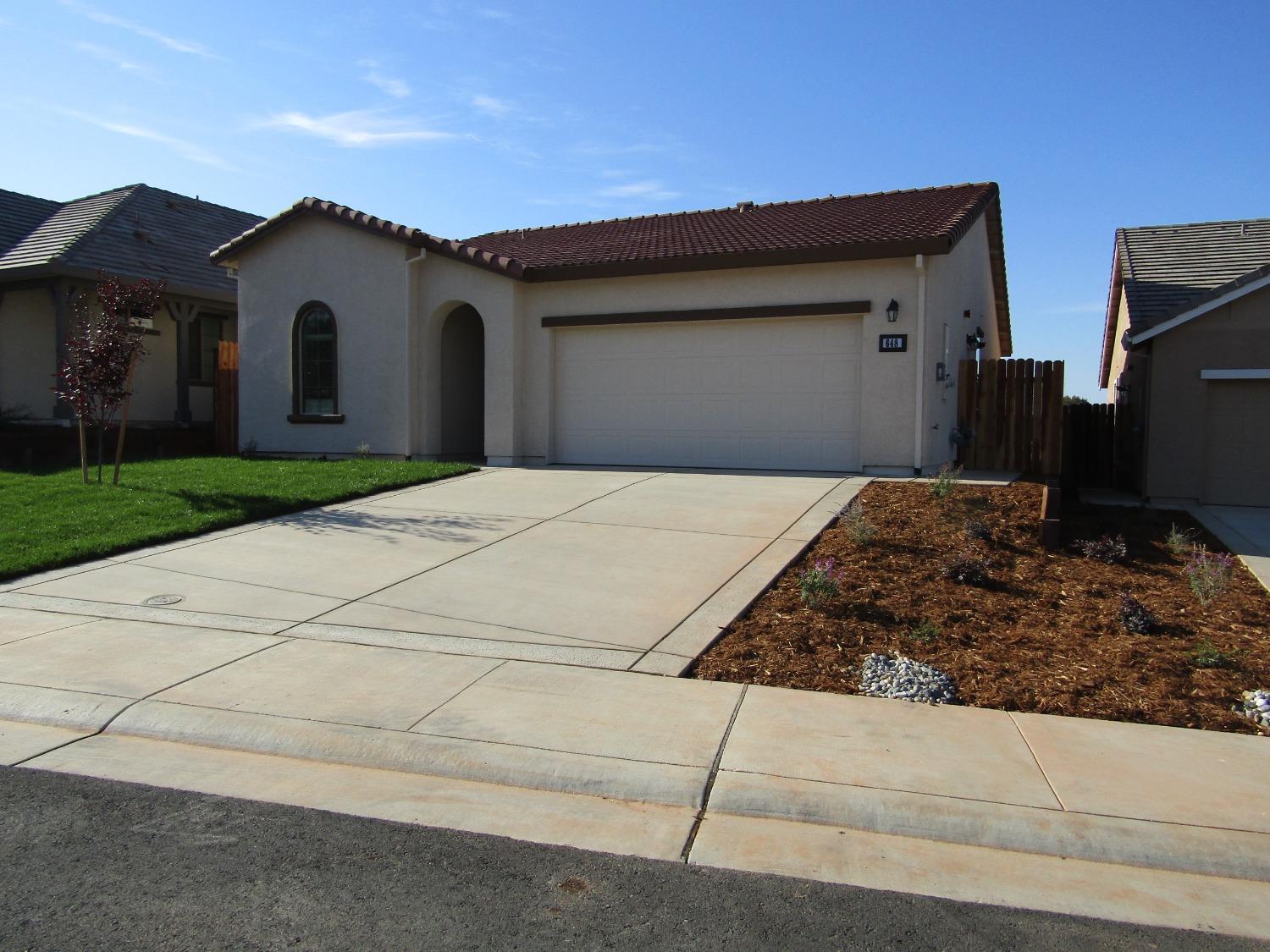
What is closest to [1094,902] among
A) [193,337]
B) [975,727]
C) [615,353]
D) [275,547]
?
[975,727]

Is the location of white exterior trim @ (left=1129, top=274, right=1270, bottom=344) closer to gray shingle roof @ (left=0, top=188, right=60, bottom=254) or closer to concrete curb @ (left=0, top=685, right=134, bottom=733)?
concrete curb @ (left=0, top=685, right=134, bottom=733)

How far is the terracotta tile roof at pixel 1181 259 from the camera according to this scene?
56.4 feet

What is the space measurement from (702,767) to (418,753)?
1503 millimetres

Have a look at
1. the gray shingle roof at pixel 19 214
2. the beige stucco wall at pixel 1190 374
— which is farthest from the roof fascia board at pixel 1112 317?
the gray shingle roof at pixel 19 214

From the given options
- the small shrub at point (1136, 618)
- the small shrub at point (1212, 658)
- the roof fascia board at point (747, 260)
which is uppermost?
the roof fascia board at point (747, 260)

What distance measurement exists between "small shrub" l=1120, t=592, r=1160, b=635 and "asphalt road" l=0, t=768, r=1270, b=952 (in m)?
4.23

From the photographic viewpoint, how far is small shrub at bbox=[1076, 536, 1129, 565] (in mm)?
9461

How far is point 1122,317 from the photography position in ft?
81.0

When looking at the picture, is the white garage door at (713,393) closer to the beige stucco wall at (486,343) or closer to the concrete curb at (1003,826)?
the beige stucco wall at (486,343)

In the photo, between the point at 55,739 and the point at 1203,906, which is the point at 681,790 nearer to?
the point at 1203,906

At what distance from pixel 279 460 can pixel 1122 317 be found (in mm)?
20694

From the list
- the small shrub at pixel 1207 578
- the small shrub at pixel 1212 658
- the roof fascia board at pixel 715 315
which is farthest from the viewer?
the roof fascia board at pixel 715 315

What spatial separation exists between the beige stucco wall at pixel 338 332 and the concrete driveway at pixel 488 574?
490 cm

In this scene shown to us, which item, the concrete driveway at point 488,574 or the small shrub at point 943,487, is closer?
the concrete driveway at point 488,574
